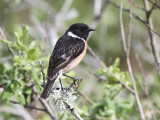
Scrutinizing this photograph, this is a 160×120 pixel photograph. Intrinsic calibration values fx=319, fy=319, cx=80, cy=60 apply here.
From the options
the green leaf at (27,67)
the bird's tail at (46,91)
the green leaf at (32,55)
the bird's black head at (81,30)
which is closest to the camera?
the bird's tail at (46,91)

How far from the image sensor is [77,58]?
425 centimetres

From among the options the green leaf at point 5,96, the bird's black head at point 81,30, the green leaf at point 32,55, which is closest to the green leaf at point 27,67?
the green leaf at point 32,55

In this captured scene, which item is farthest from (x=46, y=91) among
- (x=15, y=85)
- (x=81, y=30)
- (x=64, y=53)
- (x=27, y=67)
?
(x=81, y=30)

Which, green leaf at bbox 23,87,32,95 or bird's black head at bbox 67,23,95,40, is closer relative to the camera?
green leaf at bbox 23,87,32,95

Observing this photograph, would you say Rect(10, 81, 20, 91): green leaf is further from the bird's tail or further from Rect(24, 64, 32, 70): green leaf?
the bird's tail

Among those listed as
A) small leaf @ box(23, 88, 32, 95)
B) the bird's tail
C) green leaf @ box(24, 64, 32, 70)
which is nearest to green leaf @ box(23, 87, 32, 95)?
small leaf @ box(23, 88, 32, 95)

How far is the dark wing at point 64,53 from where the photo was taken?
12.9ft

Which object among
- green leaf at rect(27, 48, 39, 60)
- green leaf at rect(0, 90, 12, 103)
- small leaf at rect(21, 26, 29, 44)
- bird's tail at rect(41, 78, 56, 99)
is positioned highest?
small leaf at rect(21, 26, 29, 44)

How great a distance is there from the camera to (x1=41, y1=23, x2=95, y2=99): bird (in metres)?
3.89

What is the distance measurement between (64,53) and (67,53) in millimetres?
49

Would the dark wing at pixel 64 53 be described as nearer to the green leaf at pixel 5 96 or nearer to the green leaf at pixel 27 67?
the green leaf at pixel 27 67

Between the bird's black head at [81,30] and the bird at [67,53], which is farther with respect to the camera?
the bird's black head at [81,30]

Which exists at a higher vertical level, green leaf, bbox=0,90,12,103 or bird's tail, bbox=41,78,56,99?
bird's tail, bbox=41,78,56,99

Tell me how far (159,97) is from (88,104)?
3.85ft
